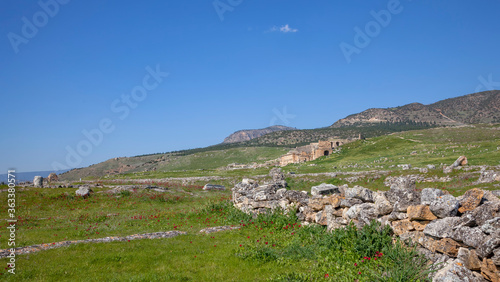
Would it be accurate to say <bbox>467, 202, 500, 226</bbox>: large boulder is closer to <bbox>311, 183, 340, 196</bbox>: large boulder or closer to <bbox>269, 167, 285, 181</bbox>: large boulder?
<bbox>311, 183, 340, 196</bbox>: large boulder

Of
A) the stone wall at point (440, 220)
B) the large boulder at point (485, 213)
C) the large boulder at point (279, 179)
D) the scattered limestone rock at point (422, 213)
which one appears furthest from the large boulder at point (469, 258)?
the large boulder at point (279, 179)

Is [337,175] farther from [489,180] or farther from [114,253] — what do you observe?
[114,253]

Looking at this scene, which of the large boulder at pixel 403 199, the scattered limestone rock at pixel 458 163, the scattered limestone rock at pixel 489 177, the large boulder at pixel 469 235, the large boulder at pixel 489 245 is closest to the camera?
the large boulder at pixel 489 245

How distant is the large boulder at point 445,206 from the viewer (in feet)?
25.8

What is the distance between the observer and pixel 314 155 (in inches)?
3029

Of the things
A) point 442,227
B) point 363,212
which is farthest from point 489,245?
point 363,212

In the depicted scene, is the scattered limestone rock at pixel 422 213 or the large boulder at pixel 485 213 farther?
the scattered limestone rock at pixel 422 213

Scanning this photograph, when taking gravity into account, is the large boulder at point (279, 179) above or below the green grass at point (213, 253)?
above

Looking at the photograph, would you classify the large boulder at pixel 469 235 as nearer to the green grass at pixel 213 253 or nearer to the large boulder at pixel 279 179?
the green grass at pixel 213 253

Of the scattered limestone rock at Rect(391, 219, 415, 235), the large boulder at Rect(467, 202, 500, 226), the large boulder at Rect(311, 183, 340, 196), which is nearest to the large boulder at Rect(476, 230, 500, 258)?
the large boulder at Rect(467, 202, 500, 226)

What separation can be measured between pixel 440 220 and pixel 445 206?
0.45m

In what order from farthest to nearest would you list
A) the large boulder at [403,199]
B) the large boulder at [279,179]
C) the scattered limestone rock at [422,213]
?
the large boulder at [279,179] < the large boulder at [403,199] < the scattered limestone rock at [422,213]

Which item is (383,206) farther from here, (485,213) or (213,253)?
(213,253)

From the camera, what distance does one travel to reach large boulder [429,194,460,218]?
785 cm
